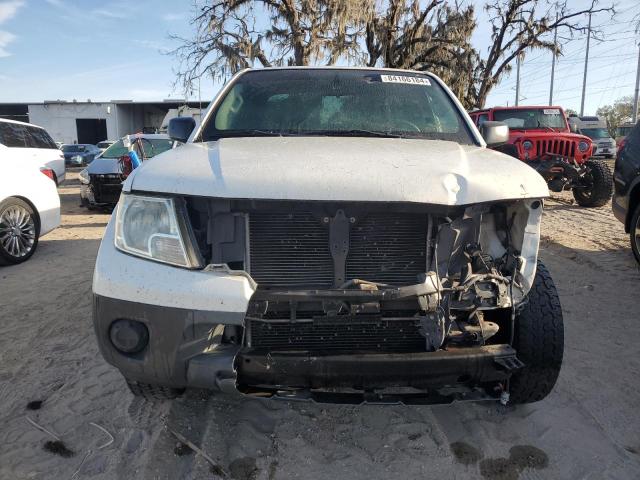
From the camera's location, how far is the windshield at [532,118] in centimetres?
1118

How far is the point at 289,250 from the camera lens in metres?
2.19

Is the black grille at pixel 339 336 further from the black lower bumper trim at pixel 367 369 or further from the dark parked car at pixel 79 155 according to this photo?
the dark parked car at pixel 79 155

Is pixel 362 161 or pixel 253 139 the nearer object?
pixel 362 161

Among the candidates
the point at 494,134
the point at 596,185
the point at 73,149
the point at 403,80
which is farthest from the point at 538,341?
the point at 73,149

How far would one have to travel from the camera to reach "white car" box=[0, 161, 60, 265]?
6008 millimetres

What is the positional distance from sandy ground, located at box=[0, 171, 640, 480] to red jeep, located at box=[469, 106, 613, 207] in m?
6.55


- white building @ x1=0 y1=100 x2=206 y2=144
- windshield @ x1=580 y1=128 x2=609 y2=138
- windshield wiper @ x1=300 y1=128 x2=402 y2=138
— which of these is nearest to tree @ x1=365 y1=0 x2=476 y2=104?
windshield @ x1=580 y1=128 x2=609 y2=138

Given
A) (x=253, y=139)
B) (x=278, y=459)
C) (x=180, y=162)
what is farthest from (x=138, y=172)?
(x=278, y=459)

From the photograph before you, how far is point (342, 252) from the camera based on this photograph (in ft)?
7.12

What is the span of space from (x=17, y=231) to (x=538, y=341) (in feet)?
20.5

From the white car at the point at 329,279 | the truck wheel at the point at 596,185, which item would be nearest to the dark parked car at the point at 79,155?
the truck wheel at the point at 596,185

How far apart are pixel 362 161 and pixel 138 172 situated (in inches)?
40.3

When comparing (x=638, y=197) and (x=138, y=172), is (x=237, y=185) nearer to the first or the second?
(x=138, y=172)

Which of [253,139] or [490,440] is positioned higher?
[253,139]
